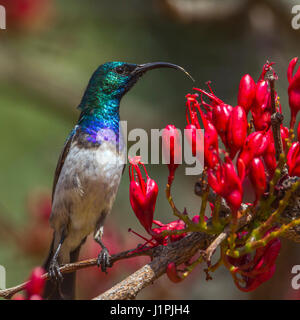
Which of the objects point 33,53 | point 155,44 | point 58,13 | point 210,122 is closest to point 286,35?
point 155,44

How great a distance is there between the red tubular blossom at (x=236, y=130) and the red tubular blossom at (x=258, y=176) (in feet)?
0.24

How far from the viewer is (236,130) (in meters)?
1.71

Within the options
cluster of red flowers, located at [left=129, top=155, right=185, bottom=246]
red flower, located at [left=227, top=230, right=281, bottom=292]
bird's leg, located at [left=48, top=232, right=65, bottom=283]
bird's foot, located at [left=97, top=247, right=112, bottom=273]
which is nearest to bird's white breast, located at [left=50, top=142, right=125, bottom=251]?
bird's leg, located at [left=48, top=232, right=65, bottom=283]

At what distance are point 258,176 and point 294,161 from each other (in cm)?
14

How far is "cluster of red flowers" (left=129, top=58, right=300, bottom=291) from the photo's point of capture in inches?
65.9

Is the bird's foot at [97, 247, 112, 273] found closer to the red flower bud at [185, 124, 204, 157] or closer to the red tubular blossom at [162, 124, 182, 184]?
the red tubular blossom at [162, 124, 182, 184]

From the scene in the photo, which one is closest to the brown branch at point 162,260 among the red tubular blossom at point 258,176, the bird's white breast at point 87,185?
the red tubular blossom at point 258,176

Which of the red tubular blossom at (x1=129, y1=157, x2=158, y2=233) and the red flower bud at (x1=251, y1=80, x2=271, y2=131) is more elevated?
the red flower bud at (x1=251, y1=80, x2=271, y2=131)

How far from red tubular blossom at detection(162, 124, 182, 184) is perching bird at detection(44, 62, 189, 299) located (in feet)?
4.87

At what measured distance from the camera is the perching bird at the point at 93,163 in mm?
3357

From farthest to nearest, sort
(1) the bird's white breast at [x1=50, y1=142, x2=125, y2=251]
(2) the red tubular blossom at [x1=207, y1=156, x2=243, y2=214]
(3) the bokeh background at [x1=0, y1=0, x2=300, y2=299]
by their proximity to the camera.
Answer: (3) the bokeh background at [x1=0, y1=0, x2=300, y2=299] < (1) the bird's white breast at [x1=50, y1=142, x2=125, y2=251] < (2) the red tubular blossom at [x1=207, y1=156, x2=243, y2=214]

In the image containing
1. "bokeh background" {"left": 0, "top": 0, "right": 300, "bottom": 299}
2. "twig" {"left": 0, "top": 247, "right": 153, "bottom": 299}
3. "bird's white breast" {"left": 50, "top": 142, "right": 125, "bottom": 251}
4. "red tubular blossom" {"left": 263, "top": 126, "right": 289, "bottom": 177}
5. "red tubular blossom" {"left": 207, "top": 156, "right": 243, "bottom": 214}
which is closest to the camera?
"red tubular blossom" {"left": 207, "top": 156, "right": 243, "bottom": 214}

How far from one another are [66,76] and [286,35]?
240cm

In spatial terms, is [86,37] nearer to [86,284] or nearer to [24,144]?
[24,144]
